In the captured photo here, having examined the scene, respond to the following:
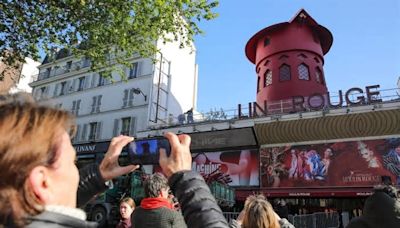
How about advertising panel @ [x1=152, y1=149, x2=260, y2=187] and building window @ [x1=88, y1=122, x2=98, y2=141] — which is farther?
building window @ [x1=88, y1=122, x2=98, y2=141]

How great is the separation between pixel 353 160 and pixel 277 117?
441cm

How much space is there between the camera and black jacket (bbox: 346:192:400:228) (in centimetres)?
283

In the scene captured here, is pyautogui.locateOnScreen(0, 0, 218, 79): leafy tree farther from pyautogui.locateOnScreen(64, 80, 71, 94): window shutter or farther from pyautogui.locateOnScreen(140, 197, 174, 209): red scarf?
pyautogui.locateOnScreen(64, 80, 71, 94): window shutter

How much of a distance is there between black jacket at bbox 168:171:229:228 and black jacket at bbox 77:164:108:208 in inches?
24.0

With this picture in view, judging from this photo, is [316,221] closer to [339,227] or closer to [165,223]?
[339,227]

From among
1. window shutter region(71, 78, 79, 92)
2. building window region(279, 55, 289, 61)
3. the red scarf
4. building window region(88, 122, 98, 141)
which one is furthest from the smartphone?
window shutter region(71, 78, 79, 92)

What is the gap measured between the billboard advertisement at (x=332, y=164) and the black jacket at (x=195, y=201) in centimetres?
1685

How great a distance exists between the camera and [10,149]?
1.01 m

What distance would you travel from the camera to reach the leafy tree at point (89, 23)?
33.7 ft

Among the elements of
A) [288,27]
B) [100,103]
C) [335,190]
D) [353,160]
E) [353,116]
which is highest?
[288,27]

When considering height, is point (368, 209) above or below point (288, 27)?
below

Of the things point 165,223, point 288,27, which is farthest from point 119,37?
point 288,27

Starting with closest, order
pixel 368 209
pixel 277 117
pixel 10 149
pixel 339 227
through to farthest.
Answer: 1. pixel 10 149
2. pixel 368 209
3. pixel 339 227
4. pixel 277 117

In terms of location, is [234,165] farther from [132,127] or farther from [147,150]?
[147,150]
